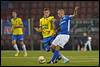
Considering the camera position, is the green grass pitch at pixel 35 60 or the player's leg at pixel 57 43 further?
the player's leg at pixel 57 43

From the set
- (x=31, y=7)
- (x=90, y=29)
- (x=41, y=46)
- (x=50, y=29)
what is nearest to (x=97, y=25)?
(x=90, y=29)

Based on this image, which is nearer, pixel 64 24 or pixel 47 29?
pixel 64 24

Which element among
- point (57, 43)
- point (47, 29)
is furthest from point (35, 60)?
point (57, 43)

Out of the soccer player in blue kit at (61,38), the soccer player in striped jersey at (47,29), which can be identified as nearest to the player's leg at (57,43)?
the soccer player in blue kit at (61,38)

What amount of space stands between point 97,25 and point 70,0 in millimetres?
4957

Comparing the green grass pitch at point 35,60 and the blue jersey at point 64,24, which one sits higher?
the blue jersey at point 64,24

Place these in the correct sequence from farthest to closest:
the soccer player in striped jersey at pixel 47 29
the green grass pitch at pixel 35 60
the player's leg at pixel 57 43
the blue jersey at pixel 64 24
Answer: the soccer player in striped jersey at pixel 47 29 < the blue jersey at pixel 64 24 < the player's leg at pixel 57 43 < the green grass pitch at pixel 35 60

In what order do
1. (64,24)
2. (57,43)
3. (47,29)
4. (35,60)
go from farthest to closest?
(35,60), (47,29), (64,24), (57,43)

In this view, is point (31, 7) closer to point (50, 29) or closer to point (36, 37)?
point (36, 37)

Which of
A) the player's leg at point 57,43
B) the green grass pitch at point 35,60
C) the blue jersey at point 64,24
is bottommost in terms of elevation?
the green grass pitch at point 35,60

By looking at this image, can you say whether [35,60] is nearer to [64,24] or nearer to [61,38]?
[61,38]

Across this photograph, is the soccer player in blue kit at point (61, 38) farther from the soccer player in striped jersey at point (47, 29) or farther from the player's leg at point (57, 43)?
the soccer player in striped jersey at point (47, 29)

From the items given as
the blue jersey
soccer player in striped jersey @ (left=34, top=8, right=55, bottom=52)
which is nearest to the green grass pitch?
soccer player in striped jersey @ (left=34, top=8, right=55, bottom=52)

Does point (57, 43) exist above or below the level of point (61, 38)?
below
